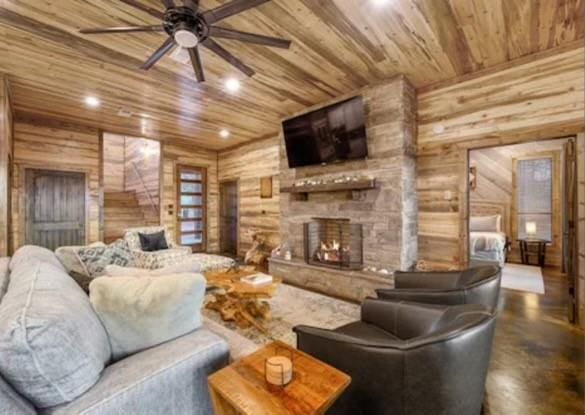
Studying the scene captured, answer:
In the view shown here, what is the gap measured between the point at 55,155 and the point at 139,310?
223 inches

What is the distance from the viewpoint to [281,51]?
3.03m

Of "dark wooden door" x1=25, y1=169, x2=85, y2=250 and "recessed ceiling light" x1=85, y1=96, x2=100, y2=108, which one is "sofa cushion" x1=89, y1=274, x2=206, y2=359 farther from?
"dark wooden door" x1=25, y1=169, x2=85, y2=250

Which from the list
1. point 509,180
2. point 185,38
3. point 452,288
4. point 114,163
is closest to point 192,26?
point 185,38

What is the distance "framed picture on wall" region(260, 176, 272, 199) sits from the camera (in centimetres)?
625

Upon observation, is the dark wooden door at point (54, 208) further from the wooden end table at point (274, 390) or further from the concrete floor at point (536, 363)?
the concrete floor at point (536, 363)

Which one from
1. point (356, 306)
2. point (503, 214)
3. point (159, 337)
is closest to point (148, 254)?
point (356, 306)

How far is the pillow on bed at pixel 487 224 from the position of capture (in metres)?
6.08

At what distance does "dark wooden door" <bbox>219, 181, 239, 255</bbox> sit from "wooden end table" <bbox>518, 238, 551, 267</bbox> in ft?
21.0

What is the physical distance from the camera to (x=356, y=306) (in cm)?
359

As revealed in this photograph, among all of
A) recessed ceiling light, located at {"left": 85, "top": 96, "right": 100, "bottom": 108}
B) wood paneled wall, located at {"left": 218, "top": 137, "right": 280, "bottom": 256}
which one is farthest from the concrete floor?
recessed ceiling light, located at {"left": 85, "top": 96, "right": 100, "bottom": 108}

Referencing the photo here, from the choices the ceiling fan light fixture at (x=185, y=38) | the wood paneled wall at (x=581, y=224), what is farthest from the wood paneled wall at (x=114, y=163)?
the wood paneled wall at (x=581, y=224)

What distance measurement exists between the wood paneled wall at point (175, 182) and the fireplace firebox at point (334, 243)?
3.66 m

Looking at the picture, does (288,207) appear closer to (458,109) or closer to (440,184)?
(440,184)

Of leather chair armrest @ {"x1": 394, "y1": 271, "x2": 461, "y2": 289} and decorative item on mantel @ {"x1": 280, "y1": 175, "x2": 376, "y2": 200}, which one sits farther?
decorative item on mantel @ {"x1": 280, "y1": 175, "x2": 376, "y2": 200}
